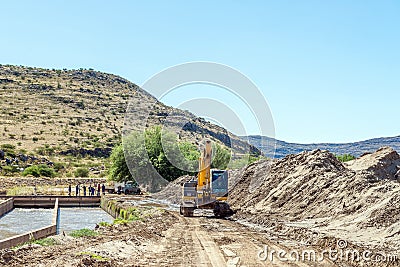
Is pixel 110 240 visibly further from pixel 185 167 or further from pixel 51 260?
pixel 185 167

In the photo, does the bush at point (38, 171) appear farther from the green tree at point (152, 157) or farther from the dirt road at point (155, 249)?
the dirt road at point (155, 249)

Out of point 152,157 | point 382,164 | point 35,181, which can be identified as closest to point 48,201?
point 152,157

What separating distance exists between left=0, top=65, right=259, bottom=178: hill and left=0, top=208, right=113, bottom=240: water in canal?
36308mm

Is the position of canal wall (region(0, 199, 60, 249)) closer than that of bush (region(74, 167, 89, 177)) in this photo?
Yes

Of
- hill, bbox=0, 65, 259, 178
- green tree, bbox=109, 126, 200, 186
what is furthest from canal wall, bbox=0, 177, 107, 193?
hill, bbox=0, 65, 259, 178

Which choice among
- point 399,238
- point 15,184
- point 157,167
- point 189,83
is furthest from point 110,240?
point 15,184

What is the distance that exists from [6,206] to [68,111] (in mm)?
89032

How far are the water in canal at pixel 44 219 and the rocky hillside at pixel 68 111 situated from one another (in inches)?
1907

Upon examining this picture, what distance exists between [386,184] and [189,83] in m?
15.9

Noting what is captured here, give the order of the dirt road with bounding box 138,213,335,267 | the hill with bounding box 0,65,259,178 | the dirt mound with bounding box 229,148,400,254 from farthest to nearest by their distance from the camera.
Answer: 1. the hill with bounding box 0,65,259,178
2. the dirt mound with bounding box 229,148,400,254
3. the dirt road with bounding box 138,213,335,267

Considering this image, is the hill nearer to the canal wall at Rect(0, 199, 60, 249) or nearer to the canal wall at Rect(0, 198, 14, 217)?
the canal wall at Rect(0, 198, 14, 217)

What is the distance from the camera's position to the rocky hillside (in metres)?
109

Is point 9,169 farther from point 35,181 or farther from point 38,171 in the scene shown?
point 35,181

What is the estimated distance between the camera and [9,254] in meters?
Answer: 13.9
